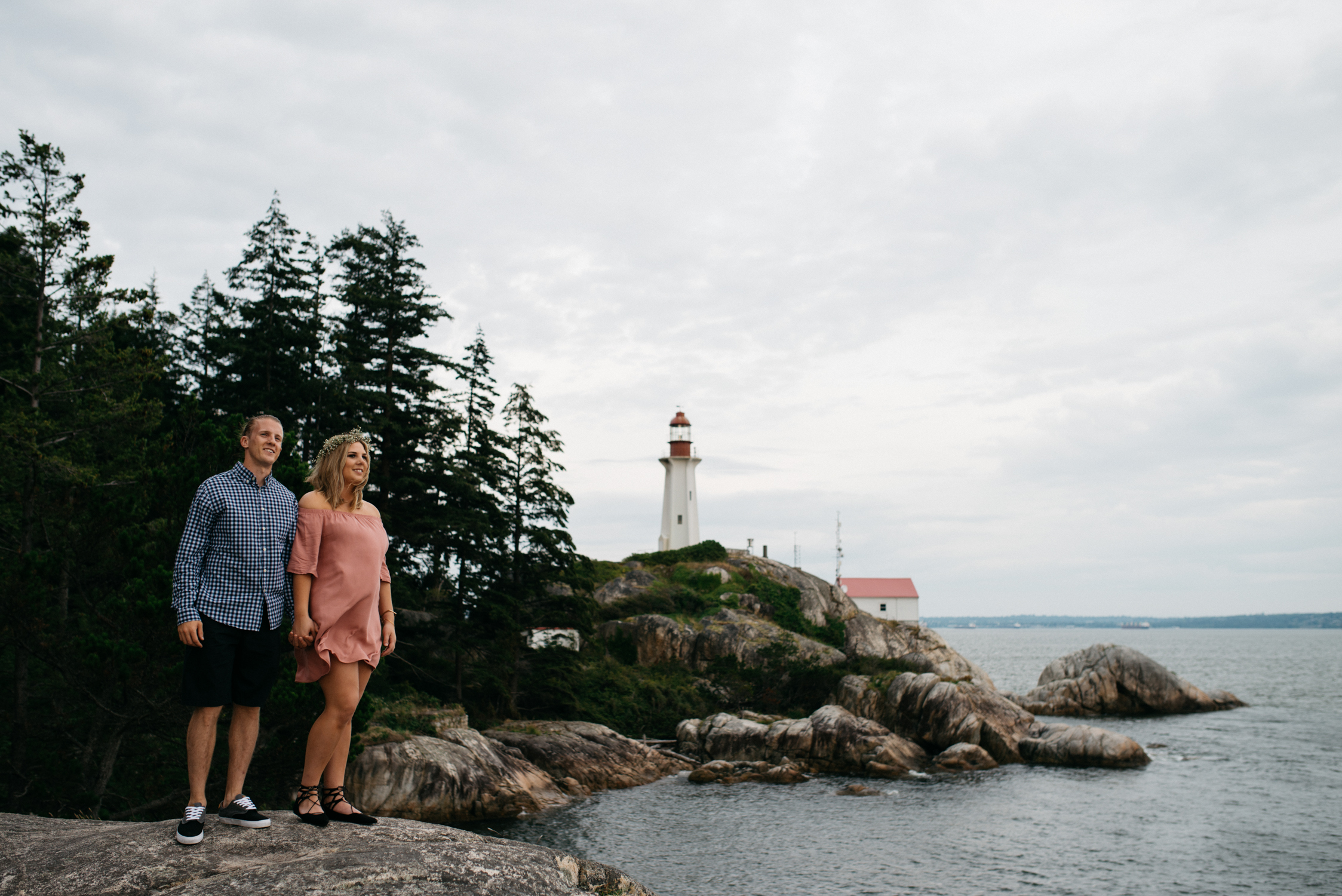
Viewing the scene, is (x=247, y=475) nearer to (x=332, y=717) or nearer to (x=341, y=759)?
(x=332, y=717)

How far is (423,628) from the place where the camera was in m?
27.1

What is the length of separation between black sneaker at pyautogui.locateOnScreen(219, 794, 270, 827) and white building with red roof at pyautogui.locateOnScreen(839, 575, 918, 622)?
211ft

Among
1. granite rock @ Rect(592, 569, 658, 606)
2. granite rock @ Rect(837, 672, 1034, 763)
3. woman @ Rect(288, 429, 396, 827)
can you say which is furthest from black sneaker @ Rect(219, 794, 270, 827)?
granite rock @ Rect(592, 569, 658, 606)

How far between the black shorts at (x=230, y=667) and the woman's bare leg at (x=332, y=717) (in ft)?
1.16

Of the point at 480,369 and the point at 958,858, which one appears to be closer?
the point at 958,858

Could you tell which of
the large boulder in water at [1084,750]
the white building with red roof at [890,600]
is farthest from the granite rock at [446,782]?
the white building with red roof at [890,600]

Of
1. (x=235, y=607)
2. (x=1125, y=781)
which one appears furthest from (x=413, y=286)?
(x=1125, y=781)

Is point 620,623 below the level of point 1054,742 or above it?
above

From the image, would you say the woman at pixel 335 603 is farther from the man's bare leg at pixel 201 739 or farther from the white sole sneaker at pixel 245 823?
the man's bare leg at pixel 201 739

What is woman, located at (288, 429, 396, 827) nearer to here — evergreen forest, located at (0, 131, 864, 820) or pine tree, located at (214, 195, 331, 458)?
evergreen forest, located at (0, 131, 864, 820)

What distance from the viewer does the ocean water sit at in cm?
1839

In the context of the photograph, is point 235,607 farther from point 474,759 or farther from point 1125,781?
point 1125,781

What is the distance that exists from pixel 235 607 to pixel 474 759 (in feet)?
65.9

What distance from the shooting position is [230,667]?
5266mm
